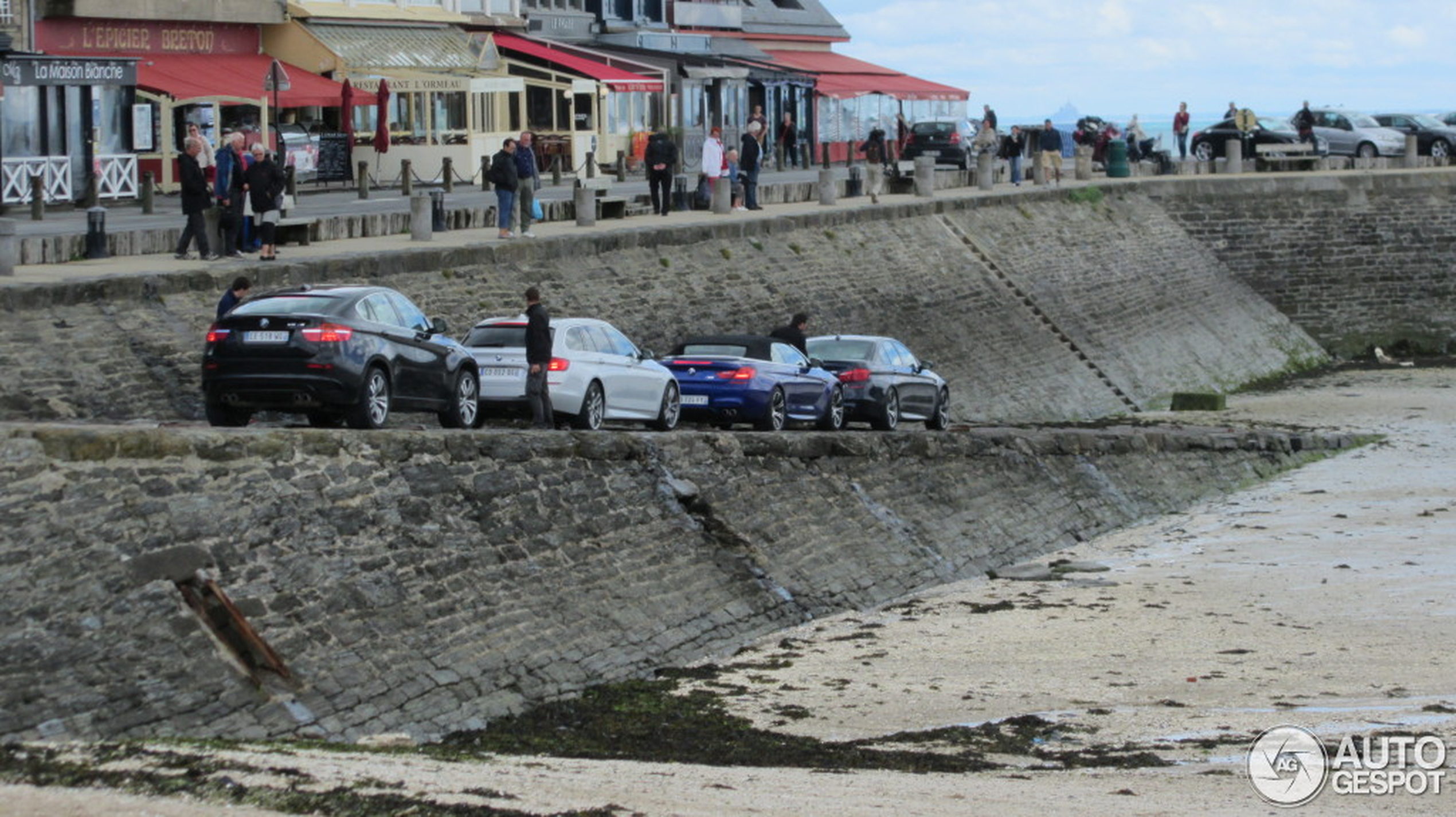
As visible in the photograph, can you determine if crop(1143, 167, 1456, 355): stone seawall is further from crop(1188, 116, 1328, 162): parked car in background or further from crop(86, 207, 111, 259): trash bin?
crop(86, 207, 111, 259): trash bin

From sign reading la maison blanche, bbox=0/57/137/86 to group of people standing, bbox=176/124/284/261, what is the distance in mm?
10724

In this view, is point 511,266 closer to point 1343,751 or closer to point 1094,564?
point 1094,564

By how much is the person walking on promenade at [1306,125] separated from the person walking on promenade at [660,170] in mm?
30777

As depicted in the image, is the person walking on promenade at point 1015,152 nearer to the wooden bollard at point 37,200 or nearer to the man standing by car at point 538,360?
the wooden bollard at point 37,200

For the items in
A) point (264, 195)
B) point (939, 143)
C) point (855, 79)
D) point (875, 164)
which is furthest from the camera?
point (855, 79)

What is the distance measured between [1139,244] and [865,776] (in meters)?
39.9

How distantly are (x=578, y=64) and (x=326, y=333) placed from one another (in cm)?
3744

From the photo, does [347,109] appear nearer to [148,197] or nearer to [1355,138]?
[148,197]

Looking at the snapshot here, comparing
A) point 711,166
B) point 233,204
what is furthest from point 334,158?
point 233,204

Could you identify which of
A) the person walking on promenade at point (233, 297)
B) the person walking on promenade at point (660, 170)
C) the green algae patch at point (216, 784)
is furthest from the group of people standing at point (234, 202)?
the green algae patch at point (216, 784)

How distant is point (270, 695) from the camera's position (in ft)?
51.7

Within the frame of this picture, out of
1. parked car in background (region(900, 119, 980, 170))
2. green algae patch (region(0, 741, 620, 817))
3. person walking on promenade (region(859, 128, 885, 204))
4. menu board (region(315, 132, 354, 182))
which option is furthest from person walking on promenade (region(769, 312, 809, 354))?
parked car in background (region(900, 119, 980, 170))

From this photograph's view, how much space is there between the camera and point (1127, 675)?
19.4 m

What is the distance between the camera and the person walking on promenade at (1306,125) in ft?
216
